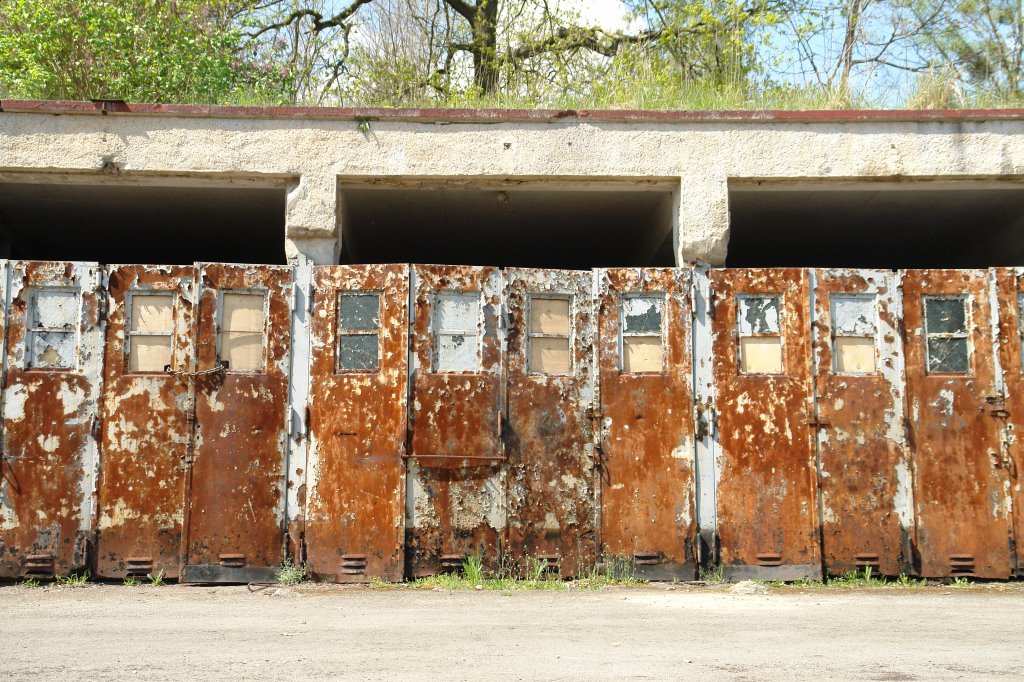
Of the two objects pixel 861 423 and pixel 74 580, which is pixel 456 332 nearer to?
pixel 861 423

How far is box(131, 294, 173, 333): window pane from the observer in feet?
24.6

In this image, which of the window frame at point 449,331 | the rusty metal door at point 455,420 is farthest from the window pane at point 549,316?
the window frame at point 449,331

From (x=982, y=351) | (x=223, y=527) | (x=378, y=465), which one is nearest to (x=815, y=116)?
(x=982, y=351)

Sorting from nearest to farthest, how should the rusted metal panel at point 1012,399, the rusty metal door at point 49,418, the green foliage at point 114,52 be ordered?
the rusty metal door at point 49,418 < the rusted metal panel at point 1012,399 < the green foliage at point 114,52

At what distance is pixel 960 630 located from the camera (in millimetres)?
5707

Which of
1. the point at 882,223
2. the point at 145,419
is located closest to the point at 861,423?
the point at 882,223

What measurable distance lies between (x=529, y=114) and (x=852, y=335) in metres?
3.37

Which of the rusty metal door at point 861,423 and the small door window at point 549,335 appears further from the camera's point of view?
the small door window at point 549,335

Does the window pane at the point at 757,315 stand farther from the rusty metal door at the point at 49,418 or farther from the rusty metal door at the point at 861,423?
the rusty metal door at the point at 49,418

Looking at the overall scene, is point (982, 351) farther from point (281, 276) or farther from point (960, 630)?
point (281, 276)

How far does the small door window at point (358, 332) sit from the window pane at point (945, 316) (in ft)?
15.5

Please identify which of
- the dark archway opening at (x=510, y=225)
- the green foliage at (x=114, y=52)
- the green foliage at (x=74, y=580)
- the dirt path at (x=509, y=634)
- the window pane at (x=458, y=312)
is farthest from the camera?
the green foliage at (x=114, y=52)

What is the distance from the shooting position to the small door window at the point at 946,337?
7656 millimetres

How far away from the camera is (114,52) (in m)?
10.7
